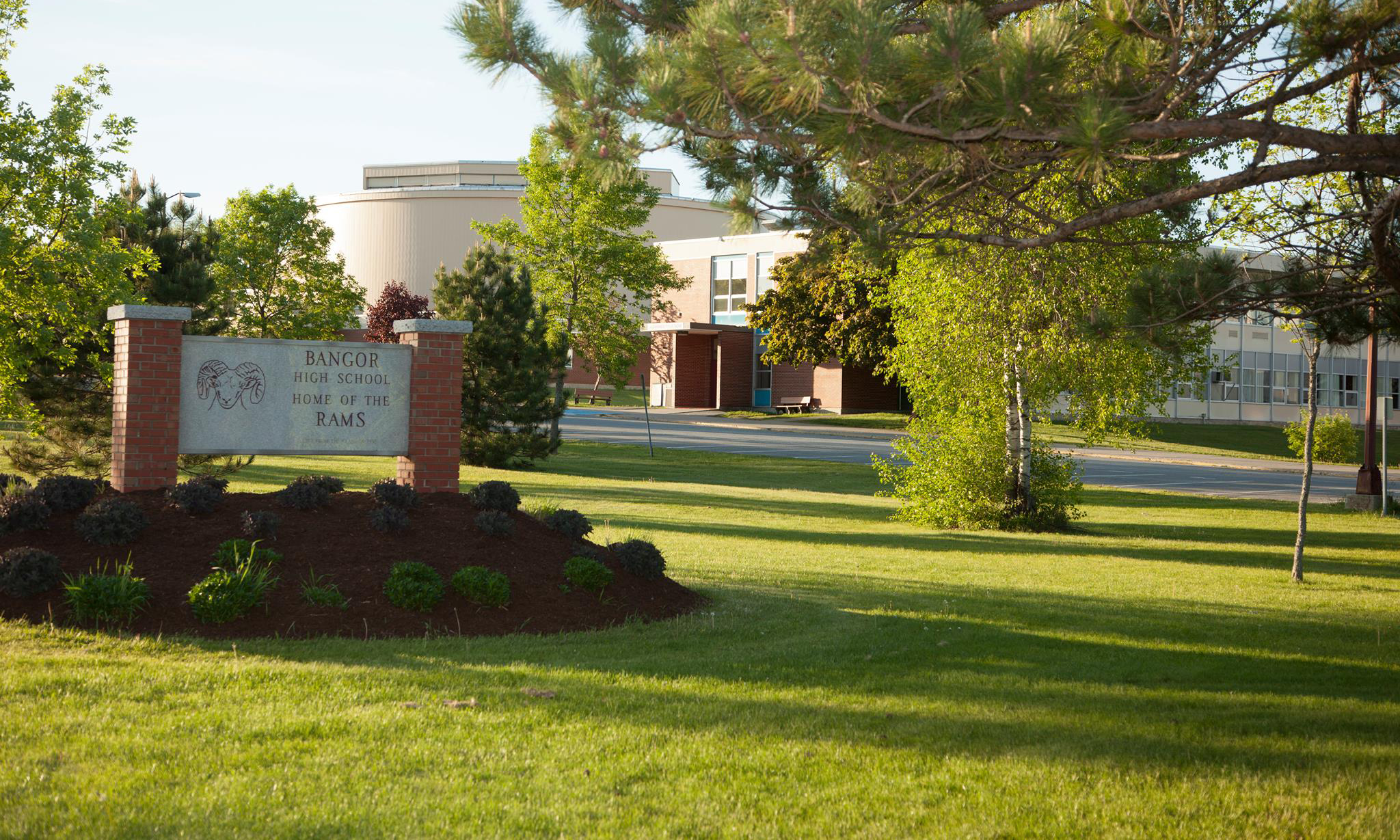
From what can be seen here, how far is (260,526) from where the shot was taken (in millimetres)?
8766

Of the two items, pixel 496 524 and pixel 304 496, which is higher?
pixel 304 496

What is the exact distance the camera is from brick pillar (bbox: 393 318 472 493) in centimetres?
1045

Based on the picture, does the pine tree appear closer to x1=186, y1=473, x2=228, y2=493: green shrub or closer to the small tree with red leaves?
x1=186, y1=473, x2=228, y2=493: green shrub

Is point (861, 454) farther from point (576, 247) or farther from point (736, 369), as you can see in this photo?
point (736, 369)

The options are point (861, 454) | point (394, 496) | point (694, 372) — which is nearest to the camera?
point (394, 496)

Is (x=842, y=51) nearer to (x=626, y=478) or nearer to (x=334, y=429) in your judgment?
(x=334, y=429)

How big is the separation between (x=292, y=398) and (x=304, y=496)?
1.09m

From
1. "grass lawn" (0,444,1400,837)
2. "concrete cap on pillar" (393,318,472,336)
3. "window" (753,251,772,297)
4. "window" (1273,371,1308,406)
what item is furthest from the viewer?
"window" (753,251,772,297)

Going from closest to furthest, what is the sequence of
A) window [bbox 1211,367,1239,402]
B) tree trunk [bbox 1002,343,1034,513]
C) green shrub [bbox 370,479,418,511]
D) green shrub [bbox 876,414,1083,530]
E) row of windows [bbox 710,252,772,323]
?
green shrub [bbox 370,479,418,511]
tree trunk [bbox 1002,343,1034,513]
green shrub [bbox 876,414,1083,530]
window [bbox 1211,367,1239,402]
row of windows [bbox 710,252,772,323]

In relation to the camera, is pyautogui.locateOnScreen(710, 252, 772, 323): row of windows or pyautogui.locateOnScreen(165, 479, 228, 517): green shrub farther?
pyautogui.locateOnScreen(710, 252, 772, 323): row of windows

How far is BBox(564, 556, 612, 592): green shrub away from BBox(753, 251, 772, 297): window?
48.1 m

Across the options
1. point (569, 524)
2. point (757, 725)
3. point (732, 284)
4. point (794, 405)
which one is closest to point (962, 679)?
point (757, 725)

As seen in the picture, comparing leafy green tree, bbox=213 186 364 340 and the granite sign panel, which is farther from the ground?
leafy green tree, bbox=213 186 364 340

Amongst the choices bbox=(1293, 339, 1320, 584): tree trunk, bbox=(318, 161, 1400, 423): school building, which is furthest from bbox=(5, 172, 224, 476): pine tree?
bbox=(318, 161, 1400, 423): school building
